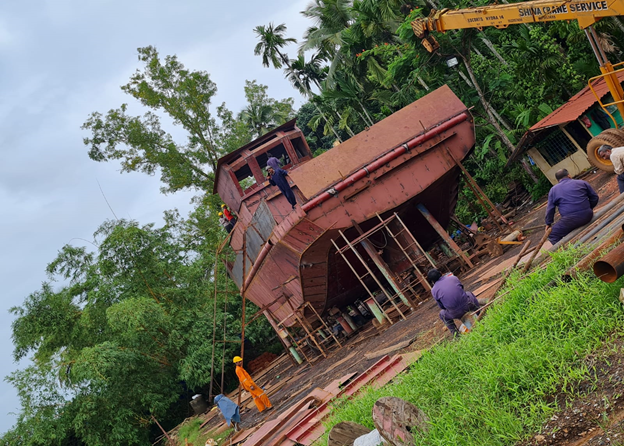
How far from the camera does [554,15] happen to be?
816cm

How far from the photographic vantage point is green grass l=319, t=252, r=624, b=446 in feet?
11.4

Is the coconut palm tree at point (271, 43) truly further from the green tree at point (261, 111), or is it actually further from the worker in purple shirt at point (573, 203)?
the worker in purple shirt at point (573, 203)

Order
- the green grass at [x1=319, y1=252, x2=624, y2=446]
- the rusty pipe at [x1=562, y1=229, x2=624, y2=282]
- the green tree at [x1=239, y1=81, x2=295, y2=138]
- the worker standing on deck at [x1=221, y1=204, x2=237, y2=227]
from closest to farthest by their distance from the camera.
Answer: the green grass at [x1=319, y1=252, x2=624, y2=446]
the rusty pipe at [x1=562, y1=229, x2=624, y2=282]
the worker standing on deck at [x1=221, y1=204, x2=237, y2=227]
the green tree at [x1=239, y1=81, x2=295, y2=138]

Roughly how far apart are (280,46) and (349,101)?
620 cm

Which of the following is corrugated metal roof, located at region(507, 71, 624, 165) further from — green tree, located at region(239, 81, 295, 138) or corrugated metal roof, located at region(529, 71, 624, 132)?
green tree, located at region(239, 81, 295, 138)

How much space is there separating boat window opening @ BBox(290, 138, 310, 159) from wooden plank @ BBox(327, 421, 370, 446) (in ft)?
34.4

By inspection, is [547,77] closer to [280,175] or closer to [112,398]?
[280,175]

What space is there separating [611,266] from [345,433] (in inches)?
96.6

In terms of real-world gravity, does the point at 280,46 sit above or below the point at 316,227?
above

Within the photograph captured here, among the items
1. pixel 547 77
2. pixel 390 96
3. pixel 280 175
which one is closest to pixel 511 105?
pixel 547 77

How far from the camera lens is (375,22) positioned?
20312 mm

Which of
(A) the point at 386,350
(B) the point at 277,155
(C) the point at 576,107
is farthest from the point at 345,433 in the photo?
(C) the point at 576,107

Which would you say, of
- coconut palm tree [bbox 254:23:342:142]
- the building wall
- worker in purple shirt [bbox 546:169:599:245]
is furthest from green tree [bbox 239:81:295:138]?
worker in purple shirt [bbox 546:169:599:245]

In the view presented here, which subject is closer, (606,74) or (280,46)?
(606,74)
